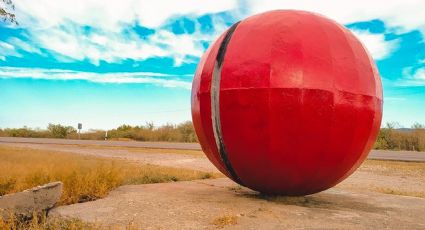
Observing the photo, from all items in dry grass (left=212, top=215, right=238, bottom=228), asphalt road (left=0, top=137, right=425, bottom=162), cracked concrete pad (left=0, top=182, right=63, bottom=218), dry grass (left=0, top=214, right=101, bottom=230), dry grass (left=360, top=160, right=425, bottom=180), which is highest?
Result: asphalt road (left=0, top=137, right=425, bottom=162)

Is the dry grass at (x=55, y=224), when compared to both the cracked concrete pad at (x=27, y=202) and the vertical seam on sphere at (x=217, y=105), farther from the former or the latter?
the vertical seam on sphere at (x=217, y=105)

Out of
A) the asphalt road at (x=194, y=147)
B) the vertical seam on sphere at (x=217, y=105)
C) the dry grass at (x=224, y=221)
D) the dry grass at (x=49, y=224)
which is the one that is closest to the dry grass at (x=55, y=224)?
the dry grass at (x=49, y=224)

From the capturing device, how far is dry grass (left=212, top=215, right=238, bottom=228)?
563 centimetres

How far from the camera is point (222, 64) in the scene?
672cm

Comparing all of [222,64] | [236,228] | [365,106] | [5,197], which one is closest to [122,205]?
[5,197]

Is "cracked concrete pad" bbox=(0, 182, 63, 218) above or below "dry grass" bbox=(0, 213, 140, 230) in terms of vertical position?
above

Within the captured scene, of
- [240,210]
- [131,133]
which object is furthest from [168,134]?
[240,210]

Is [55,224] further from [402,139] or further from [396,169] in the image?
[402,139]

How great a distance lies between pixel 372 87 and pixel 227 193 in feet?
10.9

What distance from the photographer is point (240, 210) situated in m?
6.64

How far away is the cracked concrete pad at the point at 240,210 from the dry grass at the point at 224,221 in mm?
13

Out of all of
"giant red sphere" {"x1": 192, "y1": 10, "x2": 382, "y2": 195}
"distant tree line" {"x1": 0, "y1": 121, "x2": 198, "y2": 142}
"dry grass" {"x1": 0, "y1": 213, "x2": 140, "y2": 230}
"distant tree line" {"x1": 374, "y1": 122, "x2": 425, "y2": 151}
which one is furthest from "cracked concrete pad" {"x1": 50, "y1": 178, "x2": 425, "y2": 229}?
"distant tree line" {"x1": 0, "y1": 121, "x2": 198, "y2": 142}

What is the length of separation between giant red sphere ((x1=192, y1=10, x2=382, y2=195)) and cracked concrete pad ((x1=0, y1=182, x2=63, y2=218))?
254 cm

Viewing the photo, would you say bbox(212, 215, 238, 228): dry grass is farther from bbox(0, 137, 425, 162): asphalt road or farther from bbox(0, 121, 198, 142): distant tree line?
bbox(0, 121, 198, 142): distant tree line
